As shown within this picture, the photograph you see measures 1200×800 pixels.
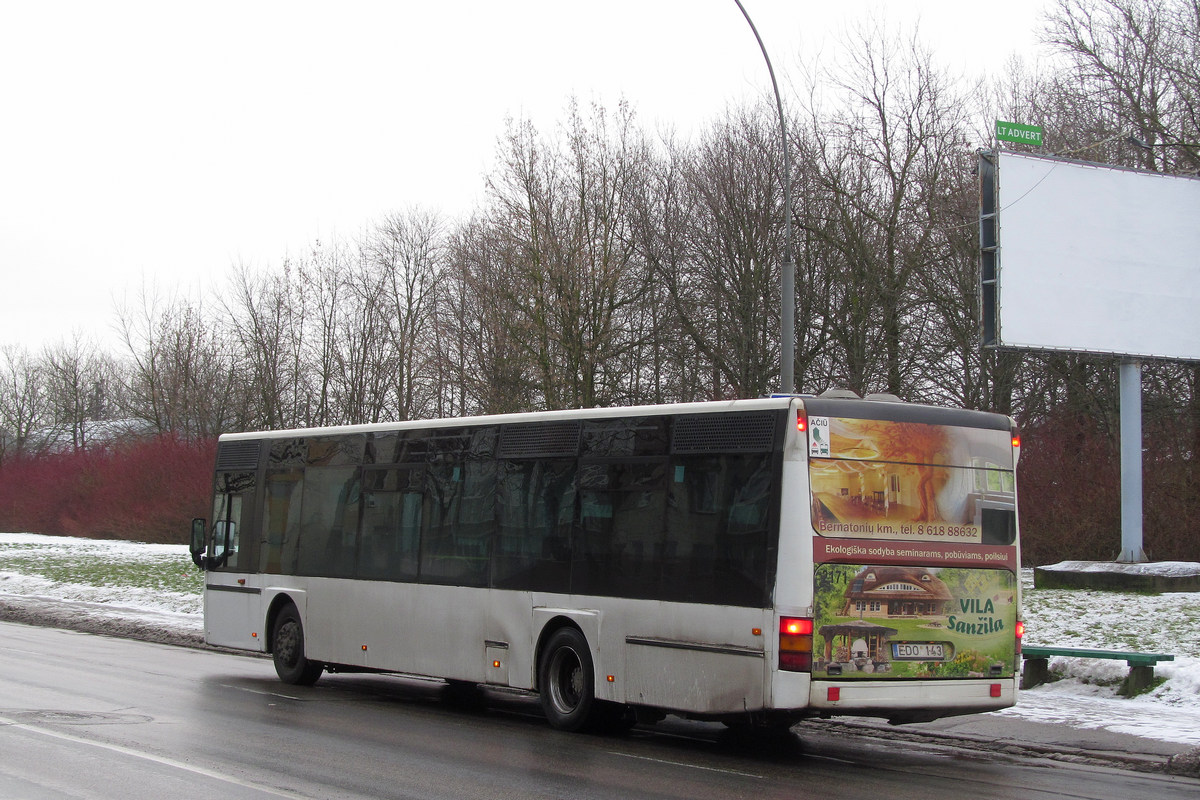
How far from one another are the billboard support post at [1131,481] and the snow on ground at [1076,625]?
168cm

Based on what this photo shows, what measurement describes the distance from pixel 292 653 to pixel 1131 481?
13811mm

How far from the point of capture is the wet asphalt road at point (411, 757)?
27.1 feet

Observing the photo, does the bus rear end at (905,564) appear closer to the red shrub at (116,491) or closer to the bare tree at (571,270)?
the bare tree at (571,270)

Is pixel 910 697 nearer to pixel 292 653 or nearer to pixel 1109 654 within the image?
pixel 1109 654

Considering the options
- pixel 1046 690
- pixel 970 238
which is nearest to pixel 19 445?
pixel 970 238

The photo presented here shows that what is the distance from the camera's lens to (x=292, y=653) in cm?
1500

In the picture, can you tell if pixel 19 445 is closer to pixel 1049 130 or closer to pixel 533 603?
pixel 1049 130

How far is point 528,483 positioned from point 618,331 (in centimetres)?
2190

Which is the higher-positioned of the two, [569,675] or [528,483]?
[528,483]

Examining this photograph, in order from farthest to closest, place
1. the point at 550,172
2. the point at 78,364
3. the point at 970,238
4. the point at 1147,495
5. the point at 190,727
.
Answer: the point at 78,364, the point at 550,172, the point at 970,238, the point at 1147,495, the point at 190,727

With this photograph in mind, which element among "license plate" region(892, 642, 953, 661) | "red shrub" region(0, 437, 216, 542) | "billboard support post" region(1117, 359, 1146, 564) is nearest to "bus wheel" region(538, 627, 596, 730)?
"license plate" region(892, 642, 953, 661)

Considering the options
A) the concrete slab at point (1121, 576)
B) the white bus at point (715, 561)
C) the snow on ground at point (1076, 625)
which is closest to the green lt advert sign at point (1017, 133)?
the concrete slab at point (1121, 576)

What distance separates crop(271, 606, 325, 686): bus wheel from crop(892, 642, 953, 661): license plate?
24.9 feet

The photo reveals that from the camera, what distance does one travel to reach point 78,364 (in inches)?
3194
